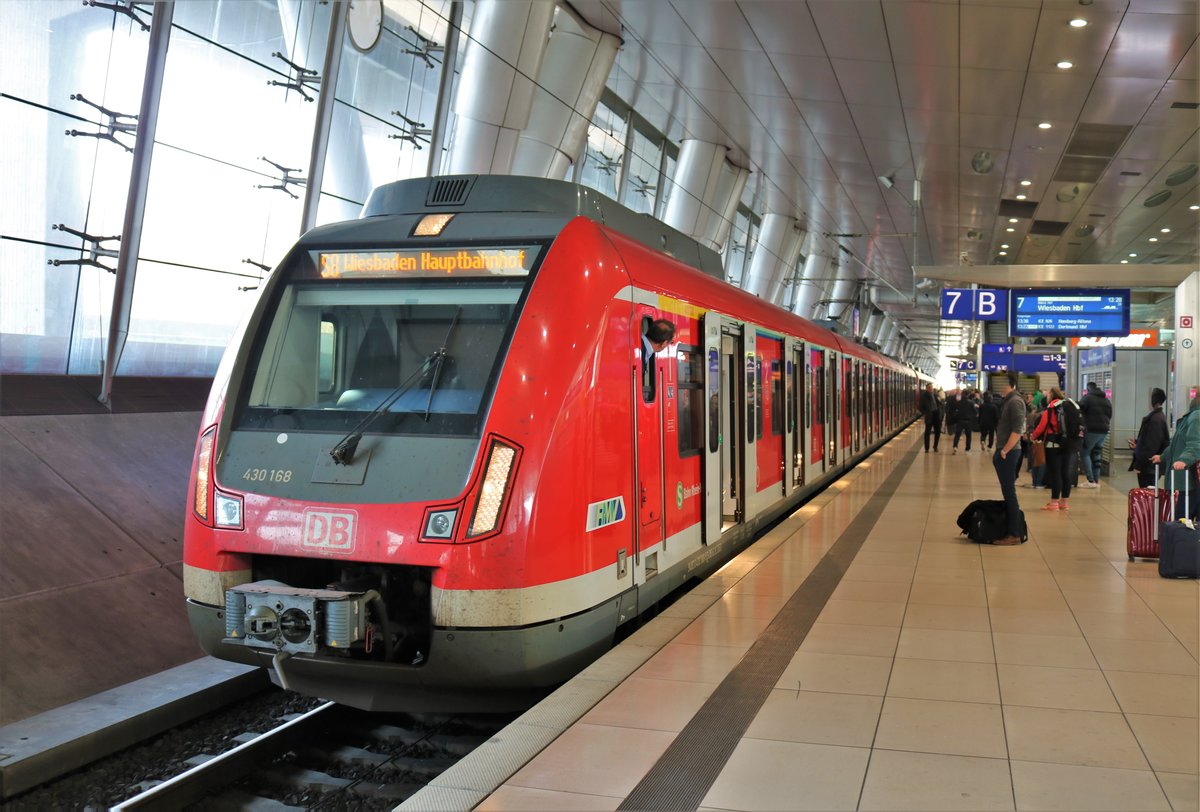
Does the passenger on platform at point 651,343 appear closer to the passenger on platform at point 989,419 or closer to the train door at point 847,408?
the train door at point 847,408

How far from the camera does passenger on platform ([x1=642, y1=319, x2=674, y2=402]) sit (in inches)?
249

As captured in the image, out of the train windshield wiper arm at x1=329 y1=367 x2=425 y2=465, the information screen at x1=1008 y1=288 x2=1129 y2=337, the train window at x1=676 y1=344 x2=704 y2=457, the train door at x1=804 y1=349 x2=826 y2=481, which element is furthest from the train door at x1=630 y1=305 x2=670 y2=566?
the information screen at x1=1008 y1=288 x2=1129 y2=337

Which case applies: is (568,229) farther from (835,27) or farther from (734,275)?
(734,275)

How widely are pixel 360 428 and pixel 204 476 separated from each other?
0.99 meters

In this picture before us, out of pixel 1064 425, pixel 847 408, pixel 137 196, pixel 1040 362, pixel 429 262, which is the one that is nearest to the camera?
pixel 429 262

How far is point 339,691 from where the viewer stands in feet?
17.5

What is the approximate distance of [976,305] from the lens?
19.6m

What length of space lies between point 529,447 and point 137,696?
3200mm

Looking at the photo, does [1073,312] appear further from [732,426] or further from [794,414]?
[732,426]

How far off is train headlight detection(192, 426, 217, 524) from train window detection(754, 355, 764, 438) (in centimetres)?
567

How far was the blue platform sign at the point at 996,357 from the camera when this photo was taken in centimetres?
2927

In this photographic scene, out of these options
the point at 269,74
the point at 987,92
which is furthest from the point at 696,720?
the point at 987,92

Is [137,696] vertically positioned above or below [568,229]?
below

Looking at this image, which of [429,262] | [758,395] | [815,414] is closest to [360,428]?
[429,262]
